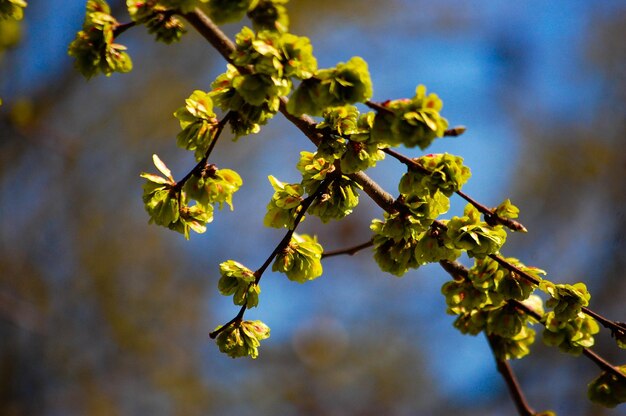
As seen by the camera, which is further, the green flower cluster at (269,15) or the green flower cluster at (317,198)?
the green flower cluster at (317,198)

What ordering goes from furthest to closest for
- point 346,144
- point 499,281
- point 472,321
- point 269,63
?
point 472,321
point 499,281
point 346,144
point 269,63

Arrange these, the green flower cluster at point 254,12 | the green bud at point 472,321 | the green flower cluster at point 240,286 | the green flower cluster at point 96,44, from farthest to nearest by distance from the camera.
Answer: the green bud at point 472,321 → the green flower cluster at point 240,286 → the green flower cluster at point 96,44 → the green flower cluster at point 254,12

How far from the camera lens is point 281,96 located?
61 centimetres

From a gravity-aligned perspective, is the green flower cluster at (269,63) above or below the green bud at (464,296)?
above

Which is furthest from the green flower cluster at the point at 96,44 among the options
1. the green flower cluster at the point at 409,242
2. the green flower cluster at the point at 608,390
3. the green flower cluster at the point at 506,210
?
the green flower cluster at the point at 608,390

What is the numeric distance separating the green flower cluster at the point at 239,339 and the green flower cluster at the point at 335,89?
33 cm

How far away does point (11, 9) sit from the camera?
2.20ft

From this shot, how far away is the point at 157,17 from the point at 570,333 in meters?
0.67

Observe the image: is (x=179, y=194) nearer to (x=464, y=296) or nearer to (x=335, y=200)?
(x=335, y=200)

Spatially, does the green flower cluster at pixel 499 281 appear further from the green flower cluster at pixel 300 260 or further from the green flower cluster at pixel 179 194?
the green flower cluster at pixel 179 194

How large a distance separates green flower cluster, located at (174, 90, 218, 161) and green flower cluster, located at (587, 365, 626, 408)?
65 centimetres

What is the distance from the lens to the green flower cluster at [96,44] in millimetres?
660

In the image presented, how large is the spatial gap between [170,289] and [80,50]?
4.62m

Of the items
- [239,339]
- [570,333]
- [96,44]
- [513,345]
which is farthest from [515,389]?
[96,44]
